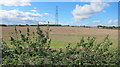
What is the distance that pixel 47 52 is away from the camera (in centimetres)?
302

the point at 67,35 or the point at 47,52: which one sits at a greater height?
the point at 67,35

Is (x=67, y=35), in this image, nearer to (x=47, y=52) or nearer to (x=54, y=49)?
(x=54, y=49)

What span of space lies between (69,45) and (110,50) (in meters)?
0.84

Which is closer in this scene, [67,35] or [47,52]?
[47,52]

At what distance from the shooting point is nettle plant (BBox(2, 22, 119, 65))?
287 cm

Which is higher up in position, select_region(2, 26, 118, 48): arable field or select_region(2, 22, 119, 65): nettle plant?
select_region(2, 26, 118, 48): arable field

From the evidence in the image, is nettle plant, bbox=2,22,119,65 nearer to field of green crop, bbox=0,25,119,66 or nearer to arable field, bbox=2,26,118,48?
field of green crop, bbox=0,25,119,66

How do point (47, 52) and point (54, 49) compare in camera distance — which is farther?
point (54, 49)

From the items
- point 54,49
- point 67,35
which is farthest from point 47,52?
point 67,35

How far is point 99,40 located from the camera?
3428 mm

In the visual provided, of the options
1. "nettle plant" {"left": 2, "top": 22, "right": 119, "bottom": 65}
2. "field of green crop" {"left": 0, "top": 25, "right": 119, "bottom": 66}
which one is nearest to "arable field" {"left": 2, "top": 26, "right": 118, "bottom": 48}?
"field of green crop" {"left": 0, "top": 25, "right": 119, "bottom": 66}

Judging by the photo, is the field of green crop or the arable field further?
the arable field

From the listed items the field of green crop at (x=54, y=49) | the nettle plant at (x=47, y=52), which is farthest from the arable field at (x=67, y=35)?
the nettle plant at (x=47, y=52)

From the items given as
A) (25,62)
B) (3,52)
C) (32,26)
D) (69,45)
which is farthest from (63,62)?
(3,52)
